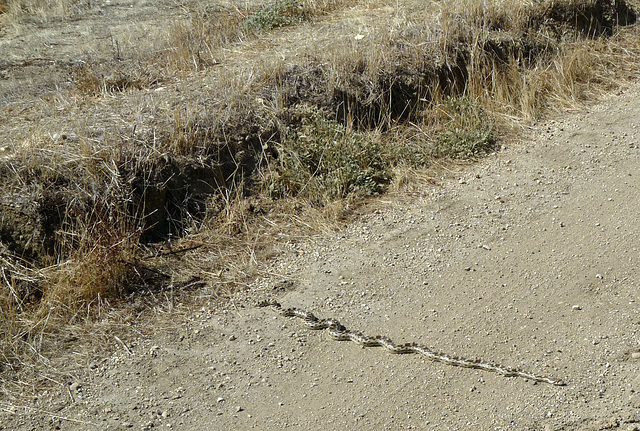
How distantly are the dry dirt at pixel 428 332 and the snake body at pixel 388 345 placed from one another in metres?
0.05

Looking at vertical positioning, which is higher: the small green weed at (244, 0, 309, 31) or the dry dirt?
the small green weed at (244, 0, 309, 31)

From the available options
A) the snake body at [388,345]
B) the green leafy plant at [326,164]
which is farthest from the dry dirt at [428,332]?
the green leafy plant at [326,164]

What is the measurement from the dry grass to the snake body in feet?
1.86

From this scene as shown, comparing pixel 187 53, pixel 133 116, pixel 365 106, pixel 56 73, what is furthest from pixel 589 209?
pixel 56 73

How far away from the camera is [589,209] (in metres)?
5.83

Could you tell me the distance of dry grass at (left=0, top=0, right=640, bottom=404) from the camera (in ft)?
17.0

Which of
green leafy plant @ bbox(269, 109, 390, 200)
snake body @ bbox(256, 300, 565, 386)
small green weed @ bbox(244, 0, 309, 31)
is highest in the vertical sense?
small green weed @ bbox(244, 0, 309, 31)

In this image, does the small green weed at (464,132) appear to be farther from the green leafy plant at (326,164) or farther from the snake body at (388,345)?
the snake body at (388,345)

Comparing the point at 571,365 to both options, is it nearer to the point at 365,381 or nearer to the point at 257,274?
the point at 365,381

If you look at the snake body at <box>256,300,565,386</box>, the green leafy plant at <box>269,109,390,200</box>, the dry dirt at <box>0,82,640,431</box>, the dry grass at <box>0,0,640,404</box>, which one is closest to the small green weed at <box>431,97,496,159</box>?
the dry grass at <box>0,0,640,404</box>

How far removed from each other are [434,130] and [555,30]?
8.00 feet

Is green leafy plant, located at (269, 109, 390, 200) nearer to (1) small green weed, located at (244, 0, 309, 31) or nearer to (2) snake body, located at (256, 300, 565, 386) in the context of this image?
(2) snake body, located at (256, 300, 565, 386)

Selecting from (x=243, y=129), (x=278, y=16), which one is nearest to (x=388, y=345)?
(x=243, y=129)

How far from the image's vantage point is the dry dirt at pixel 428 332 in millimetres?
4062
